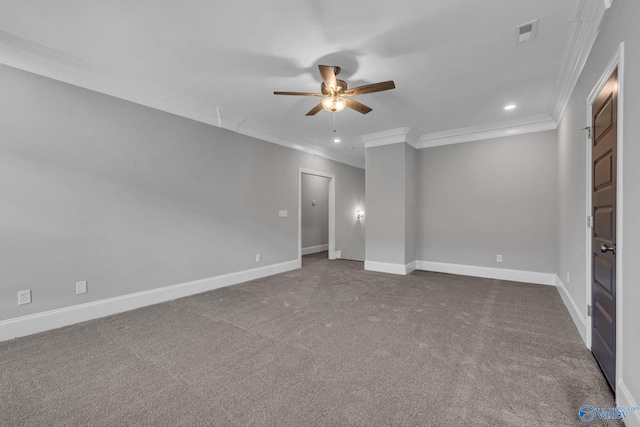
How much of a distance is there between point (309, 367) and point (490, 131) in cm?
466

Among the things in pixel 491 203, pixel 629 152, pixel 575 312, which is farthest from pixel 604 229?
pixel 491 203

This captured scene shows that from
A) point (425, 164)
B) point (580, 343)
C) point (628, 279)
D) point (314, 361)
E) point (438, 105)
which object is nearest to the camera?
point (628, 279)

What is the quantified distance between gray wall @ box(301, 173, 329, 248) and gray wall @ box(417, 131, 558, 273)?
125 inches

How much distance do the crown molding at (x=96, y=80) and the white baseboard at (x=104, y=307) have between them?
7.46 feet

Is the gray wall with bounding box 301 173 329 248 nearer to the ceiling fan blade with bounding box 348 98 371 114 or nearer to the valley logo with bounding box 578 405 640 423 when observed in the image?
the ceiling fan blade with bounding box 348 98 371 114

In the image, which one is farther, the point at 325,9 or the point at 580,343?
the point at 580,343

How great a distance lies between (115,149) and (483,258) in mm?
5592

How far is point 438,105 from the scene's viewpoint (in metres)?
3.77

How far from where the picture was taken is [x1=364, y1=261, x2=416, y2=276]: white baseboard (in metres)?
4.93

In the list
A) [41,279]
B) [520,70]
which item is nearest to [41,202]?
[41,279]

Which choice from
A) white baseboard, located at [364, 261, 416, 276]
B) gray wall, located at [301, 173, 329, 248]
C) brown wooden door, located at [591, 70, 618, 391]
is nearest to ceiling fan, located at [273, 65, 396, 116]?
brown wooden door, located at [591, 70, 618, 391]

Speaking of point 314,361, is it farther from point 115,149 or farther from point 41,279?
point 115,149

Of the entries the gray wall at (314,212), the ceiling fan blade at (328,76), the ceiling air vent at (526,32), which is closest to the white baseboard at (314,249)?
the gray wall at (314,212)

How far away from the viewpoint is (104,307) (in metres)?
3.00
